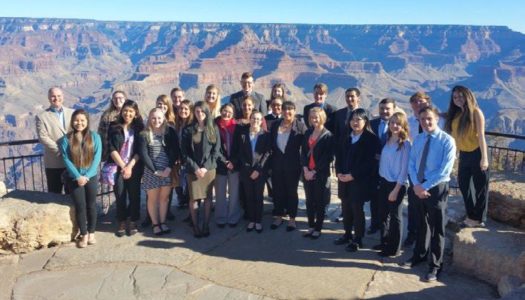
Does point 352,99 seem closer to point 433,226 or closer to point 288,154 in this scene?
point 288,154

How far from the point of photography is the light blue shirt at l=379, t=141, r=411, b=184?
17.8 feet

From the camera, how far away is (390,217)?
224 inches

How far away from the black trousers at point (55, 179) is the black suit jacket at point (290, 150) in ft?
10.6

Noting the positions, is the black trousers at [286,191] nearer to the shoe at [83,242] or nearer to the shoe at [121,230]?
the shoe at [121,230]

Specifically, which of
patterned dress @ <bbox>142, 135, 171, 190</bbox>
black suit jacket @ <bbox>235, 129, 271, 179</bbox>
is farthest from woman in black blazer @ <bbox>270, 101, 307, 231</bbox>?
patterned dress @ <bbox>142, 135, 171, 190</bbox>

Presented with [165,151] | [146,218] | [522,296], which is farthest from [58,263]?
[522,296]

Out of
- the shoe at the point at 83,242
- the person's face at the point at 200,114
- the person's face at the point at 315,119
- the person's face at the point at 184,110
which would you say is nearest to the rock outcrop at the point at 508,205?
the person's face at the point at 315,119

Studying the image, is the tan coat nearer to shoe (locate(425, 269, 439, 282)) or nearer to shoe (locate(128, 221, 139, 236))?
shoe (locate(128, 221, 139, 236))

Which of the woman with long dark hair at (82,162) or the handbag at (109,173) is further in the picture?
the handbag at (109,173)

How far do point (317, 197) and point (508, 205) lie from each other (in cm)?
266

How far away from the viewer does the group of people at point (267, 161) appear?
18.5ft

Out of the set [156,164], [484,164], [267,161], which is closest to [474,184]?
[484,164]

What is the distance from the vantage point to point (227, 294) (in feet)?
16.4

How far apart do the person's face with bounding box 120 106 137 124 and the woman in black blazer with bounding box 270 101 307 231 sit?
205cm
